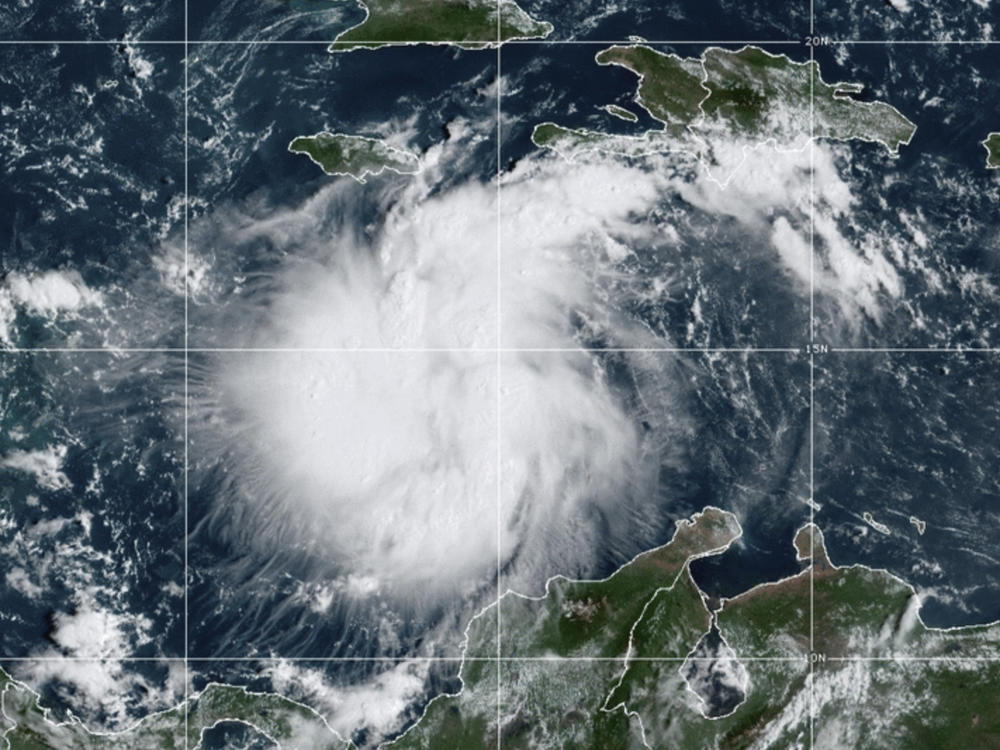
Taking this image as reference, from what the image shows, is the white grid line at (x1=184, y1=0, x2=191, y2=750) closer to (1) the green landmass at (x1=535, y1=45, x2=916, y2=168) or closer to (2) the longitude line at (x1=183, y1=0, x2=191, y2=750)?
(2) the longitude line at (x1=183, y1=0, x2=191, y2=750)

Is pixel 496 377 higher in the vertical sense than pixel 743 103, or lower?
lower

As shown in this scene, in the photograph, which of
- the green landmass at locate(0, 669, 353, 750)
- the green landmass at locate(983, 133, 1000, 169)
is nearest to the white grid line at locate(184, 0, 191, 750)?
the green landmass at locate(0, 669, 353, 750)

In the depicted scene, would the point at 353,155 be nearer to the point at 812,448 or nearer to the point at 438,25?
the point at 438,25

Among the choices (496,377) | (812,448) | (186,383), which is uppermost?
(186,383)

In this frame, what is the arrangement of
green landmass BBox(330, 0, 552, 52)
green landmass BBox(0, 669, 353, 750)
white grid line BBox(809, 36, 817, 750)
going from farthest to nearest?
green landmass BBox(330, 0, 552, 52) < white grid line BBox(809, 36, 817, 750) < green landmass BBox(0, 669, 353, 750)

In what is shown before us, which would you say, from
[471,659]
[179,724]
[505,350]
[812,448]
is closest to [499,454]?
[505,350]

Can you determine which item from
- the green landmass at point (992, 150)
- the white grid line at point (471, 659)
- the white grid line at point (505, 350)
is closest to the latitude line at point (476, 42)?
the green landmass at point (992, 150)
